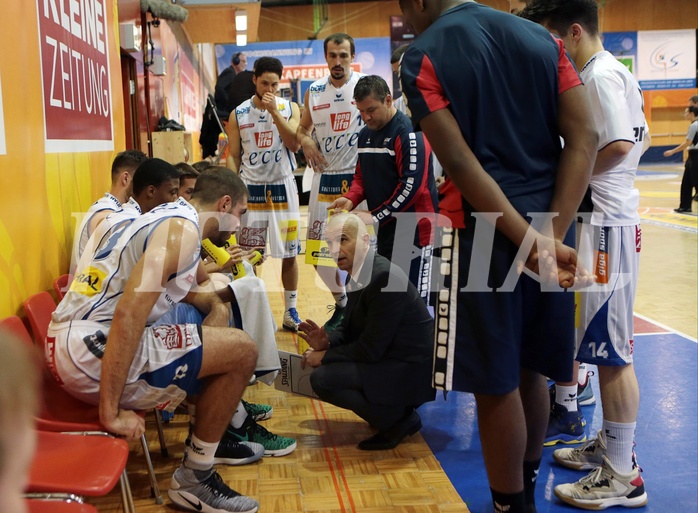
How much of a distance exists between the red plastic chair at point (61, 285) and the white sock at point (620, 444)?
257 cm

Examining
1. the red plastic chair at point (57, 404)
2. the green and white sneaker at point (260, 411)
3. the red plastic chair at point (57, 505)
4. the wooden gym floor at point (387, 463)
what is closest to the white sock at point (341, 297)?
the wooden gym floor at point (387, 463)

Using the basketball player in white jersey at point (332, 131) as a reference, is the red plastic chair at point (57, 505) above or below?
below

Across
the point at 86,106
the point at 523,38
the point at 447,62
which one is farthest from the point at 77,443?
the point at 86,106

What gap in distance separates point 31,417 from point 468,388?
1.33 meters

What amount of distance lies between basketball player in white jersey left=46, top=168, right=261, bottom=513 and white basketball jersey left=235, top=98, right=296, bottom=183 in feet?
10.2

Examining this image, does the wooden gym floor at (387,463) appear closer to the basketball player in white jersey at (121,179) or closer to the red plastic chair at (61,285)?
the red plastic chair at (61,285)

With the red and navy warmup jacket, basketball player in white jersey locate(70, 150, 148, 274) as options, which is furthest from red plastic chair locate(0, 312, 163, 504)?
the red and navy warmup jacket

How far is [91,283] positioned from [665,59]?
2715cm

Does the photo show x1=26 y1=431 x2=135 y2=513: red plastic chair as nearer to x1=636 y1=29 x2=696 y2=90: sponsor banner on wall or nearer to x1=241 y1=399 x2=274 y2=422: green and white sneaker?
x1=241 y1=399 x2=274 y2=422: green and white sneaker

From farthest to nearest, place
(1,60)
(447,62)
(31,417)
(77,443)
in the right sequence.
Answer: (1,60), (77,443), (447,62), (31,417)

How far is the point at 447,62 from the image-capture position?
1.92 m

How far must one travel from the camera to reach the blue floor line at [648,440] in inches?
115

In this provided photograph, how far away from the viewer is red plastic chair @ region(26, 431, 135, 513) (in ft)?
6.20

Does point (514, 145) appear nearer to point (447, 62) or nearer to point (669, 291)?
point (447, 62)
